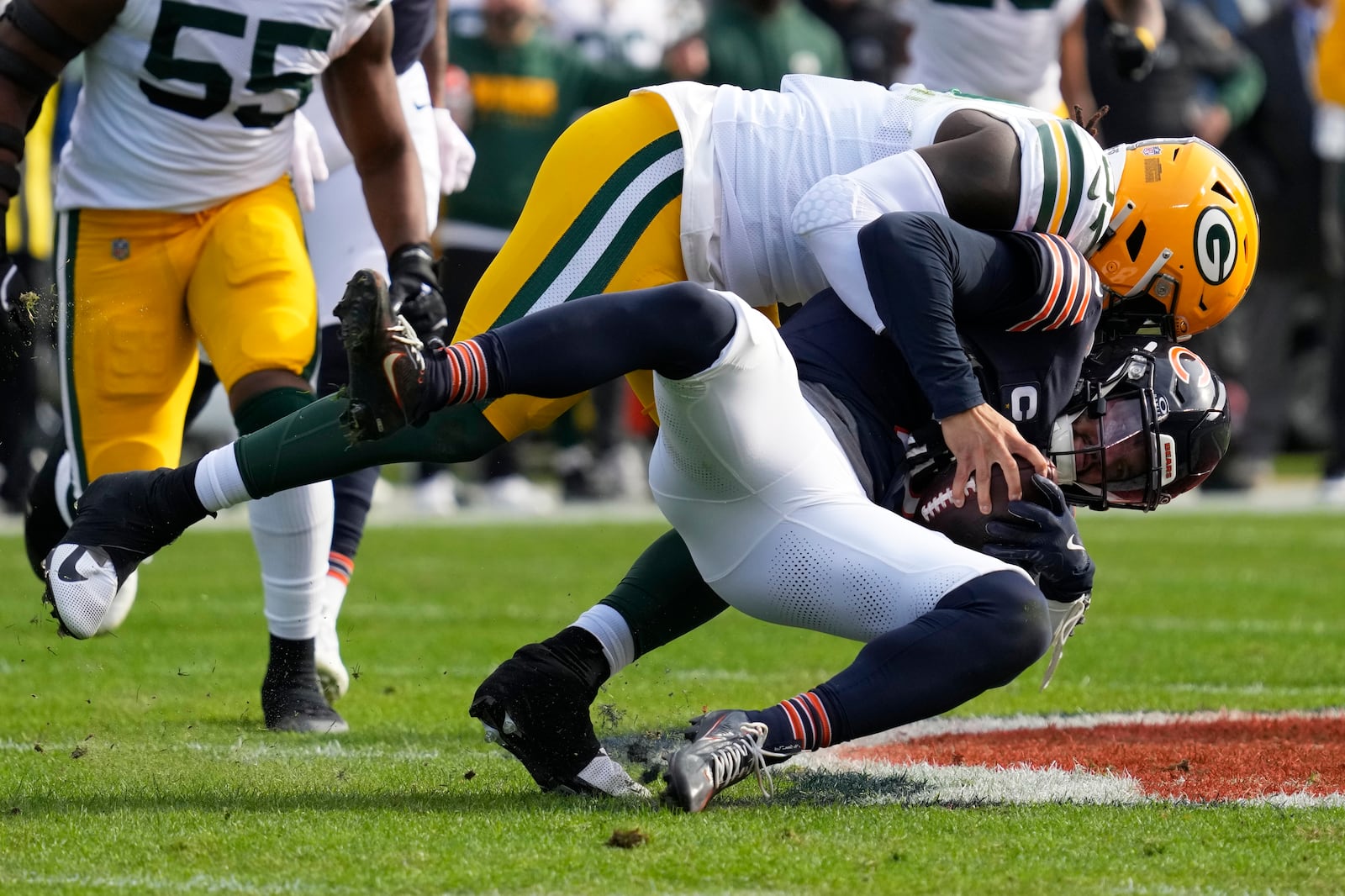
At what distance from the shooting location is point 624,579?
12.1 ft

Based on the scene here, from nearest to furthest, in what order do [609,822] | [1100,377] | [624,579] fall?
[609,822] < [1100,377] < [624,579]

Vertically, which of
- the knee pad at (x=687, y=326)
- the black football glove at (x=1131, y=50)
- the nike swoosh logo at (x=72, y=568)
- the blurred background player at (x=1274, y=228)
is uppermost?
the knee pad at (x=687, y=326)

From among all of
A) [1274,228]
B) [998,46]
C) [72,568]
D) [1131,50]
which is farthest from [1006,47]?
[1274,228]

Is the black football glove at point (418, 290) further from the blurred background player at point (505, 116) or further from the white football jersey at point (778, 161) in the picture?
the blurred background player at point (505, 116)

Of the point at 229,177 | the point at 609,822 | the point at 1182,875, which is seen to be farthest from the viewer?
the point at 229,177

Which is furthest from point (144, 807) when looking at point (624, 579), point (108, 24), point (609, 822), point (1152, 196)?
point (1152, 196)

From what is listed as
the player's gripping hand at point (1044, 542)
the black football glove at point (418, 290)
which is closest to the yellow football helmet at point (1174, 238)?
the player's gripping hand at point (1044, 542)

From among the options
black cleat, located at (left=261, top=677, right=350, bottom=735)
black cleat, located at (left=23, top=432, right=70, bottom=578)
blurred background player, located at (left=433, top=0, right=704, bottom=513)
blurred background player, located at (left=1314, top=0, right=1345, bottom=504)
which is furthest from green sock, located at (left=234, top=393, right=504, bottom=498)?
blurred background player, located at (left=1314, top=0, right=1345, bottom=504)

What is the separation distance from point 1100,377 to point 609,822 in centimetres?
120

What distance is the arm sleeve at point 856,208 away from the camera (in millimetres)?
3344

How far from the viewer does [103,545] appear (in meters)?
3.39

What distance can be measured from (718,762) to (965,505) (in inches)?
25.5

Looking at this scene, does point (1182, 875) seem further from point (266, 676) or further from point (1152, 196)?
point (266, 676)

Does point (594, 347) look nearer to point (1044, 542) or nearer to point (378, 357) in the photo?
point (378, 357)
